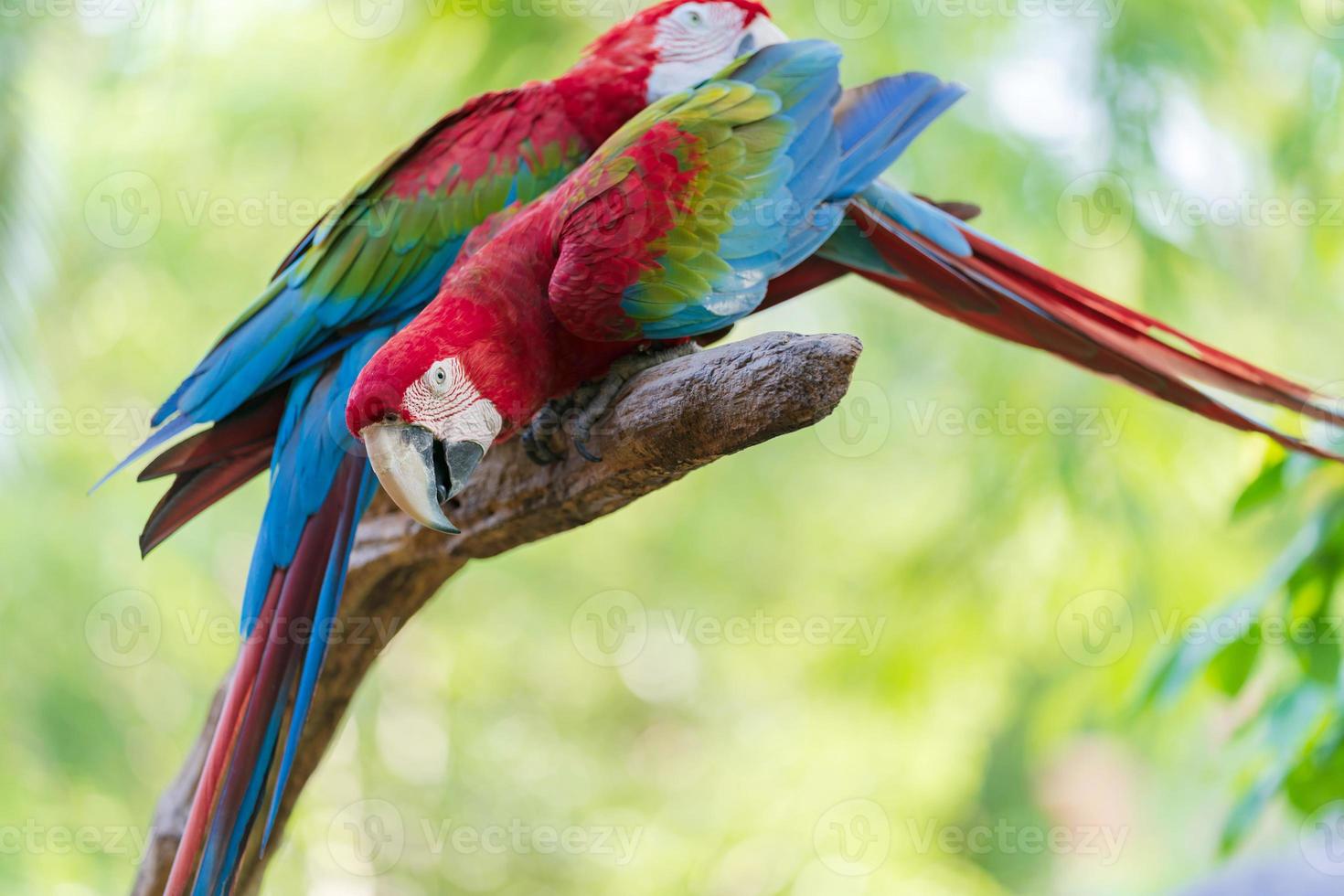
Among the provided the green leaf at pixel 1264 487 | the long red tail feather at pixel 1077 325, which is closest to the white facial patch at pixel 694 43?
the long red tail feather at pixel 1077 325

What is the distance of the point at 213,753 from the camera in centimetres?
139

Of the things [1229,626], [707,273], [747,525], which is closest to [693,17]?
[707,273]

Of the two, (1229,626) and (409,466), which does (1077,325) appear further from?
(409,466)

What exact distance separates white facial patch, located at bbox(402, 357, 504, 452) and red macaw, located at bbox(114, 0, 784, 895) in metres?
0.29

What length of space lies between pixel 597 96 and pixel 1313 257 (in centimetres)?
225

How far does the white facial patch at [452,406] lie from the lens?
122 cm

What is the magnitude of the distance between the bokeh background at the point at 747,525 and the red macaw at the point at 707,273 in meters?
0.38

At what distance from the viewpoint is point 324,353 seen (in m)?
1.62

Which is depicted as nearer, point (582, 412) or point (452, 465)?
point (452, 465)

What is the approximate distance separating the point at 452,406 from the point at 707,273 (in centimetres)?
38

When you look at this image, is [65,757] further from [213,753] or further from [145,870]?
[213,753]

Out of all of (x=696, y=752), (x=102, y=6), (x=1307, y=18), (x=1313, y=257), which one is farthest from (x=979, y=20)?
(x=696, y=752)

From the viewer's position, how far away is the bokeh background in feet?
8.91

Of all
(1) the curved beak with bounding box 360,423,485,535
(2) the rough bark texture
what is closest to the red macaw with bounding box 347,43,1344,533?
(1) the curved beak with bounding box 360,423,485,535
